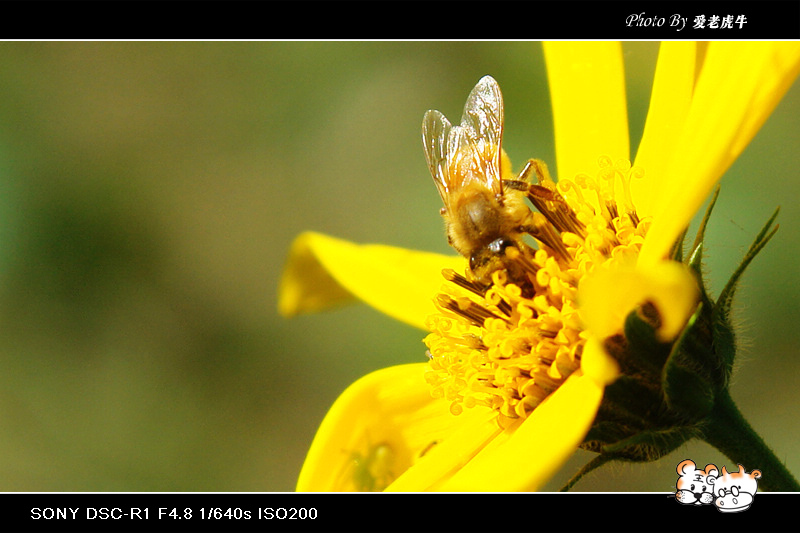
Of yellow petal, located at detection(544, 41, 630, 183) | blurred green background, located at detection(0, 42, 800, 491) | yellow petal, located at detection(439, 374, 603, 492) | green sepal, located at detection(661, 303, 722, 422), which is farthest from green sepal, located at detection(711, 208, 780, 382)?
blurred green background, located at detection(0, 42, 800, 491)

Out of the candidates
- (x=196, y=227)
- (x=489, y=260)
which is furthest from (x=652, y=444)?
(x=196, y=227)

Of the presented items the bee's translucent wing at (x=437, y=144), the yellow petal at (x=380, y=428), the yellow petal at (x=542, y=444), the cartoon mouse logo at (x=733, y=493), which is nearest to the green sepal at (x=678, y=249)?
the yellow petal at (x=542, y=444)

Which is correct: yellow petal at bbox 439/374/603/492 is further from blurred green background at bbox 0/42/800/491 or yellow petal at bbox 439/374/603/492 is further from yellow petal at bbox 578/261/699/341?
blurred green background at bbox 0/42/800/491

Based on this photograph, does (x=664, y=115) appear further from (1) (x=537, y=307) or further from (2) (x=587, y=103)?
(1) (x=537, y=307)
